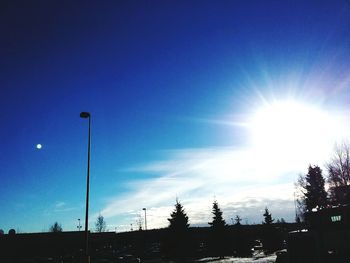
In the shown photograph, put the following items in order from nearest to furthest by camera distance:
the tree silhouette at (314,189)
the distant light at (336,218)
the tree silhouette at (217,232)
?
the distant light at (336,218)
the tree silhouette at (217,232)
the tree silhouette at (314,189)

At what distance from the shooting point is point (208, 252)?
5634cm

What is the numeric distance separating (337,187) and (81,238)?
182ft

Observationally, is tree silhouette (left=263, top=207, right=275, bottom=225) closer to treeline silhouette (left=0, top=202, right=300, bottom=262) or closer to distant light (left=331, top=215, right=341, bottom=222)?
treeline silhouette (left=0, top=202, right=300, bottom=262)

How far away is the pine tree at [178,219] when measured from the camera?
43.8 m

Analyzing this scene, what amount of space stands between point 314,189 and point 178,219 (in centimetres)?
3670

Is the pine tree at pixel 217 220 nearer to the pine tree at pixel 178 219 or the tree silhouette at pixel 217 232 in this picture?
the tree silhouette at pixel 217 232

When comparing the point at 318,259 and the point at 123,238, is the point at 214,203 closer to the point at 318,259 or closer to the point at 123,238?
the point at 318,259

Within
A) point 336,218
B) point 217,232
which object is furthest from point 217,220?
point 336,218

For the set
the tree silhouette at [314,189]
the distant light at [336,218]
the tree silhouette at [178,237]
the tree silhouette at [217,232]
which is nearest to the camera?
the distant light at [336,218]

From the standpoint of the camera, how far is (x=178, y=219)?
44219mm

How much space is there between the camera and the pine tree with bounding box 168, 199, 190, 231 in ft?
144

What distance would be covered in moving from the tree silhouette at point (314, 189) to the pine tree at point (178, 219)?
33550 millimetres

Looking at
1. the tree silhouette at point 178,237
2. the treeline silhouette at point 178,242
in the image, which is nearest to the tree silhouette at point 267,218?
the treeline silhouette at point 178,242

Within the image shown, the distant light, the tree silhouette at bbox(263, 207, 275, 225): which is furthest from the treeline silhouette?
the distant light
